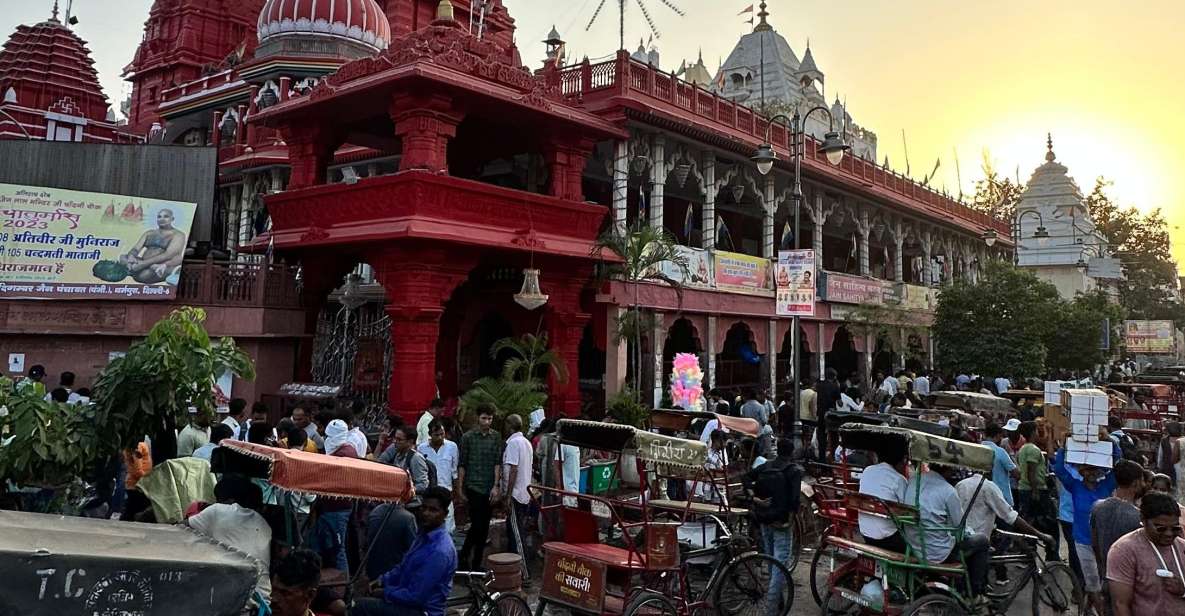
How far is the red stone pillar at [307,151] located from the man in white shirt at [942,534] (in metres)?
14.0

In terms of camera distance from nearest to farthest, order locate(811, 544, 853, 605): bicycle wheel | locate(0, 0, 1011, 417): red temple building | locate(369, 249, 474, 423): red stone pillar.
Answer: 1. locate(811, 544, 853, 605): bicycle wheel
2. locate(369, 249, 474, 423): red stone pillar
3. locate(0, 0, 1011, 417): red temple building

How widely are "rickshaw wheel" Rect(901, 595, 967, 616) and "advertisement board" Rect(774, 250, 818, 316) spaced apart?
711 centimetres

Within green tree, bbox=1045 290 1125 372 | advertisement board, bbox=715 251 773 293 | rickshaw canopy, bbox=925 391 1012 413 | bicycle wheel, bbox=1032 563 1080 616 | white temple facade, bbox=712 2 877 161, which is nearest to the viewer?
bicycle wheel, bbox=1032 563 1080 616

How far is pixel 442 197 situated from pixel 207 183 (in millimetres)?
6728

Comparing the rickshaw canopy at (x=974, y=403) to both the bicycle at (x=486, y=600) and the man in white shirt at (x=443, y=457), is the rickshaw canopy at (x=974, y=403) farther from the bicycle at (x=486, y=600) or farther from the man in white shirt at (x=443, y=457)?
the bicycle at (x=486, y=600)

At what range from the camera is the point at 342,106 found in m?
14.9

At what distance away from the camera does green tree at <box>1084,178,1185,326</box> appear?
55281 mm

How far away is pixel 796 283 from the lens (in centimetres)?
1278

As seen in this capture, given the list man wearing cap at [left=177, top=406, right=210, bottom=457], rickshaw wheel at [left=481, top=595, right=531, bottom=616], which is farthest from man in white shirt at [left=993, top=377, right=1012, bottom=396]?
man wearing cap at [left=177, top=406, right=210, bottom=457]

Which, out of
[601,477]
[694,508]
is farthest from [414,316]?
[694,508]

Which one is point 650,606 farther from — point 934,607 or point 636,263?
point 636,263

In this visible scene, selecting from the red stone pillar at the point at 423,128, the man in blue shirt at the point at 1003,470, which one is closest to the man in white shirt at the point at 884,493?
the man in blue shirt at the point at 1003,470

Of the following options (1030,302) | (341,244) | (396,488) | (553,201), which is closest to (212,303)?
(341,244)

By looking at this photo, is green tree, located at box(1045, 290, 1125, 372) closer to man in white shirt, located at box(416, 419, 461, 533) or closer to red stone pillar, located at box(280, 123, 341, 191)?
red stone pillar, located at box(280, 123, 341, 191)
